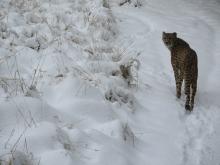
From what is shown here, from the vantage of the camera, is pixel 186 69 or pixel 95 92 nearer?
pixel 95 92

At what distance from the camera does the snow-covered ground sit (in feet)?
12.1

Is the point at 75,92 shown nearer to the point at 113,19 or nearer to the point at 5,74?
the point at 5,74

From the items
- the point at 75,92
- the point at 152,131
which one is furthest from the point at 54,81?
the point at 152,131

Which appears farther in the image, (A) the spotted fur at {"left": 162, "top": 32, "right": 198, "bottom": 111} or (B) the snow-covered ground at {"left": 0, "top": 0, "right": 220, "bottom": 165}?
(A) the spotted fur at {"left": 162, "top": 32, "right": 198, "bottom": 111}

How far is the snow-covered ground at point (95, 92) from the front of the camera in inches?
146

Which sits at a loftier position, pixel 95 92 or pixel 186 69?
pixel 186 69

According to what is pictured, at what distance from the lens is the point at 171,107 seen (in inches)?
214

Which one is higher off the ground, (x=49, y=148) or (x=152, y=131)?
(x=49, y=148)

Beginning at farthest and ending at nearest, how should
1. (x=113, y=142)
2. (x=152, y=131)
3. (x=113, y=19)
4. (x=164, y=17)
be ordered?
(x=164, y=17) → (x=113, y=19) → (x=152, y=131) → (x=113, y=142)

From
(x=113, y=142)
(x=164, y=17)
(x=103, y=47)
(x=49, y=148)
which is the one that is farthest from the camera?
(x=164, y=17)

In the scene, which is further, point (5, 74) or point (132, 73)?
point (132, 73)

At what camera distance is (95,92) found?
4895mm

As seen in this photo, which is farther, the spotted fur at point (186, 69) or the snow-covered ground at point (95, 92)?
the spotted fur at point (186, 69)

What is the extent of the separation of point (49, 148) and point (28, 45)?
3121 millimetres
